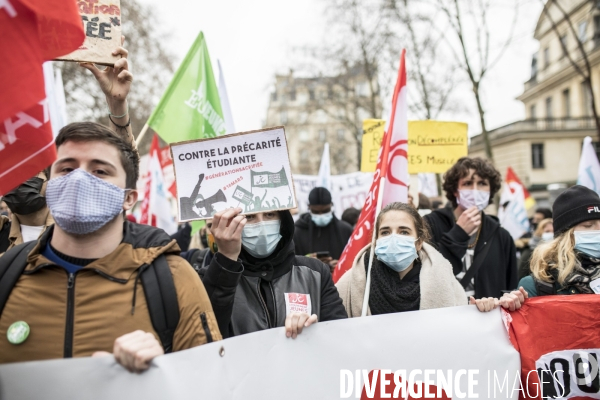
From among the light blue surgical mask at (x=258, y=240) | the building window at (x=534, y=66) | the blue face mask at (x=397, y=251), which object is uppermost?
the building window at (x=534, y=66)

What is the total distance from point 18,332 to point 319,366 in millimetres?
1220

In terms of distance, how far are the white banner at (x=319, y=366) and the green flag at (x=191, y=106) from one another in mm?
3298

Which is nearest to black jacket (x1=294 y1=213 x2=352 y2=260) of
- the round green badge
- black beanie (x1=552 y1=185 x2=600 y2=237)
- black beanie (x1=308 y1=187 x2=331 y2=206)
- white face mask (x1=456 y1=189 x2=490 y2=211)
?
black beanie (x1=308 y1=187 x2=331 y2=206)

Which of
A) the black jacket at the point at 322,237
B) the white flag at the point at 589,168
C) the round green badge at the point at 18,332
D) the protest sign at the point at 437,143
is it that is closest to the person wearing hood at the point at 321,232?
the black jacket at the point at 322,237

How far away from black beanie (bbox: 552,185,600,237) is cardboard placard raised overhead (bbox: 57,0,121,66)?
2680 millimetres

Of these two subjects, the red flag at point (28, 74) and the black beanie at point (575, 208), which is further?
the black beanie at point (575, 208)

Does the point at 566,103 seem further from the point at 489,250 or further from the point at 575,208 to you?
the point at 575,208

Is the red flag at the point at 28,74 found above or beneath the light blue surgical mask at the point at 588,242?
above

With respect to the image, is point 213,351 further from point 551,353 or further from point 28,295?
point 551,353

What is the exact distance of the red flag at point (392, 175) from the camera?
3.35 metres

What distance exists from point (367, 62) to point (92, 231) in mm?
22171

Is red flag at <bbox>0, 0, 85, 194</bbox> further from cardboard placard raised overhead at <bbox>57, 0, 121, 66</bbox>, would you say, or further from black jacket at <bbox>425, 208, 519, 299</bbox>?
black jacket at <bbox>425, 208, 519, 299</bbox>

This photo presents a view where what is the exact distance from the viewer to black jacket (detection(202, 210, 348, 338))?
8.39 feet

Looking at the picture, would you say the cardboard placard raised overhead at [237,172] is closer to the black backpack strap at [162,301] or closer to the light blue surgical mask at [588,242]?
the black backpack strap at [162,301]
